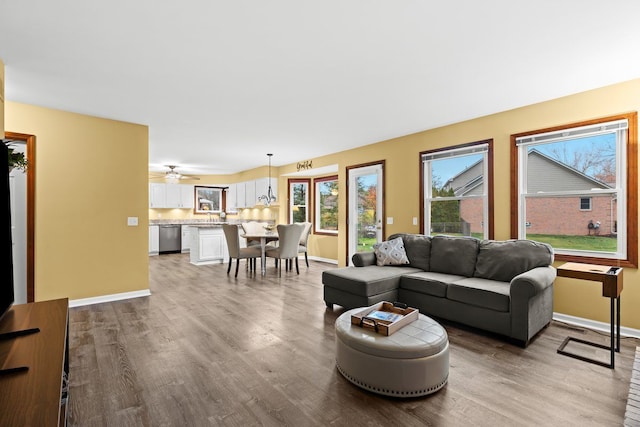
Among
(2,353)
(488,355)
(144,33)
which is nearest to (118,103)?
(144,33)

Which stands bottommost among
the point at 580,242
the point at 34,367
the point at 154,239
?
the point at 154,239

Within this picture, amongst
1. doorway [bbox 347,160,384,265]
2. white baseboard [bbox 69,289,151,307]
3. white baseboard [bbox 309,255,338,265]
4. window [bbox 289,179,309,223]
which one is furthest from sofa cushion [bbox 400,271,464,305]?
window [bbox 289,179,309,223]

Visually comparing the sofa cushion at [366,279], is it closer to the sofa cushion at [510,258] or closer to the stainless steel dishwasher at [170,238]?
the sofa cushion at [510,258]

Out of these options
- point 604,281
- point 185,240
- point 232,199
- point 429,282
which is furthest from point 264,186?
point 604,281

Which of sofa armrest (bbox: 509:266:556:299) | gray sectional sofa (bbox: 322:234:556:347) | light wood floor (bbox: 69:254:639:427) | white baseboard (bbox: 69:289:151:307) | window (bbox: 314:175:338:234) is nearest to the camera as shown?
light wood floor (bbox: 69:254:639:427)

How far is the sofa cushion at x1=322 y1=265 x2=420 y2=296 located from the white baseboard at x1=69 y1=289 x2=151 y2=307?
2.66m

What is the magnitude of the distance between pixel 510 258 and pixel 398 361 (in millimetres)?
2154

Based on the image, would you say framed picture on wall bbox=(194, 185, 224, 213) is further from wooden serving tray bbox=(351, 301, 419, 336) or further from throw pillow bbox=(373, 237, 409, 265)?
wooden serving tray bbox=(351, 301, 419, 336)

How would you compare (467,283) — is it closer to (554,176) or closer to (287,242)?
(554,176)

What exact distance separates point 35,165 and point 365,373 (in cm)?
435

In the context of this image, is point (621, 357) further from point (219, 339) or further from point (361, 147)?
point (361, 147)

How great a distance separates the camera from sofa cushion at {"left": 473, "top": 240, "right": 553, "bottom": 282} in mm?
3365

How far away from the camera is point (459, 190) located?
4648 millimetres

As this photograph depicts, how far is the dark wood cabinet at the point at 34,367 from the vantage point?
89cm
